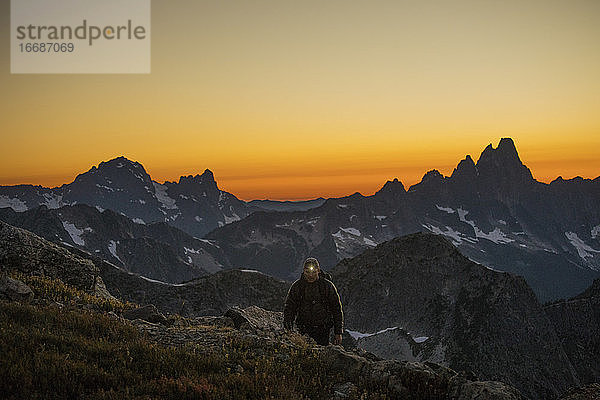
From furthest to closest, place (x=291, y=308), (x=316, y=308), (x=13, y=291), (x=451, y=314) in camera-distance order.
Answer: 1. (x=451, y=314)
2. (x=291, y=308)
3. (x=316, y=308)
4. (x=13, y=291)

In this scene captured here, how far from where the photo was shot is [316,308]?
1212 cm

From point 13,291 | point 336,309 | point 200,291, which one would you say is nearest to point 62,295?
point 13,291

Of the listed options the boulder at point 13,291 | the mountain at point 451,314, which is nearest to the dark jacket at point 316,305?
the boulder at point 13,291

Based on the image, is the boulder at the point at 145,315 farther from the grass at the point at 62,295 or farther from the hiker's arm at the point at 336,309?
Answer: the hiker's arm at the point at 336,309

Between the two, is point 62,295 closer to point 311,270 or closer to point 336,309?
point 311,270

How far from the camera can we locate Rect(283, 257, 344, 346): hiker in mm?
12031

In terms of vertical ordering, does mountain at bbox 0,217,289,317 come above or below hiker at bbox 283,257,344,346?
below

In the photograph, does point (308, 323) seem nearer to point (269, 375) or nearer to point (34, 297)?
point (269, 375)

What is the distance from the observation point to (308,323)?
480 inches

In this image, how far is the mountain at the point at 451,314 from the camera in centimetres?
10988

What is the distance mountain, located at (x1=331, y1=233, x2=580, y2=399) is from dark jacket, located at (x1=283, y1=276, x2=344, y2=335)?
103m

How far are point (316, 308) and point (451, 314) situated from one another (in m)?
124

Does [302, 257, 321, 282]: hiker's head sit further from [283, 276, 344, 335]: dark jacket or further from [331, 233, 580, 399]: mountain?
[331, 233, 580, 399]: mountain

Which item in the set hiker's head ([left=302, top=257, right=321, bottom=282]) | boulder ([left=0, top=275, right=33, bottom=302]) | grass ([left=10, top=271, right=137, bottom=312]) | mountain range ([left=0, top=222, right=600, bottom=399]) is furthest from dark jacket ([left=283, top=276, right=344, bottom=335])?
mountain range ([left=0, top=222, right=600, bottom=399])
